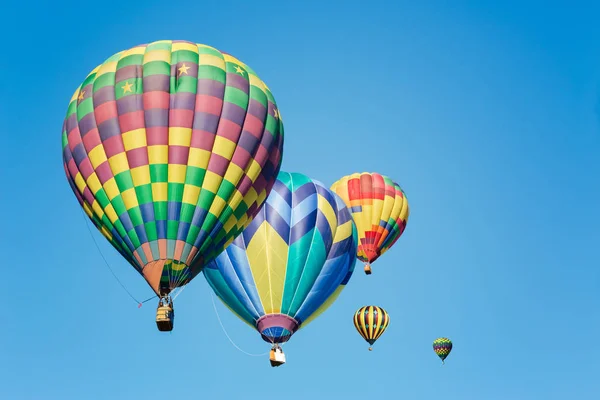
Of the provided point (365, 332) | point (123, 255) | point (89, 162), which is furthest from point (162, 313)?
point (365, 332)

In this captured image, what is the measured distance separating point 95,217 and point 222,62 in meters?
4.95

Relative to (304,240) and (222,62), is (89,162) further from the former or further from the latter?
(304,240)

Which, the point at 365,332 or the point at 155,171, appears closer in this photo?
the point at 155,171

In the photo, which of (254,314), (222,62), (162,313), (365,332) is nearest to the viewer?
(162,313)

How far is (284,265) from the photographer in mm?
32969

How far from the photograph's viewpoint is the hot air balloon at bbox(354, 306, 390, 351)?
43.1 metres

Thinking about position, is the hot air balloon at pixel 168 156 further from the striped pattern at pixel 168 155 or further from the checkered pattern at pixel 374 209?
the checkered pattern at pixel 374 209

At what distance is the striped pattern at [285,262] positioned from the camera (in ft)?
108

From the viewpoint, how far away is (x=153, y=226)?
2598 cm

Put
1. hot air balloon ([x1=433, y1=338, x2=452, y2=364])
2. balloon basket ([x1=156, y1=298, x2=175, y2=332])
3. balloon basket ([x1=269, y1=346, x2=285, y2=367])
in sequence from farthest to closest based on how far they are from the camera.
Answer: hot air balloon ([x1=433, y1=338, x2=452, y2=364]) → balloon basket ([x1=269, y1=346, x2=285, y2=367]) → balloon basket ([x1=156, y1=298, x2=175, y2=332])

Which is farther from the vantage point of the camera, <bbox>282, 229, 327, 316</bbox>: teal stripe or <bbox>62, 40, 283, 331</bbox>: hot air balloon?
<bbox>282, 229, 327, 316</bbox>: teal stripe

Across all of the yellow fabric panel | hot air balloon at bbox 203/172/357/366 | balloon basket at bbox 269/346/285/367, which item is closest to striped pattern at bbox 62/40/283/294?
the yellow fabric panel

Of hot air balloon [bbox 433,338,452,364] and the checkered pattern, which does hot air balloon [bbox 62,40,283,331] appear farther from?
hot air balloon [bbox 433,338,452,364]

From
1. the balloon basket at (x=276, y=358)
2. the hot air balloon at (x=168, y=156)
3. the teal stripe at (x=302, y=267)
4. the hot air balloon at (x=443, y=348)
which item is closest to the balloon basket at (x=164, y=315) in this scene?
the hot air balloon at (x=168, y=156)
